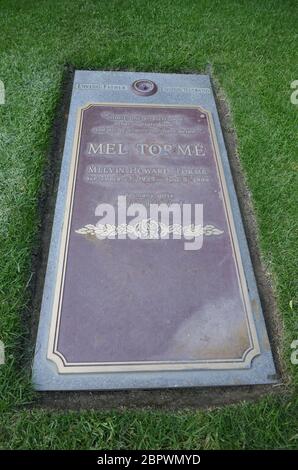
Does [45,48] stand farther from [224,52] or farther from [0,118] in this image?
[224,52]

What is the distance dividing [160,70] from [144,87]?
Result: 406 mm

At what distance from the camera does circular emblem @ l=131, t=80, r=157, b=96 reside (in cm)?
330

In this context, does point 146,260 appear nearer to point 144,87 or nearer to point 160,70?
point 144,87

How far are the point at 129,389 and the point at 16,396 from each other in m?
0.51

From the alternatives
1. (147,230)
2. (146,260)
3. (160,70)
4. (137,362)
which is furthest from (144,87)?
(137,362)

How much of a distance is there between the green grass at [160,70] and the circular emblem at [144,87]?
326 millimetres

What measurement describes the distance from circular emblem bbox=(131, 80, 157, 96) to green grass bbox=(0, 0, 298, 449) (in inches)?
12.8

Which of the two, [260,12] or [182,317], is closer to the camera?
[182,317]

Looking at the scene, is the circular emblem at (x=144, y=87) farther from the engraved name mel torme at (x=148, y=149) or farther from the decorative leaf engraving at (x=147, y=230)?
the decorative leaf engraving at (x=147, y=230)

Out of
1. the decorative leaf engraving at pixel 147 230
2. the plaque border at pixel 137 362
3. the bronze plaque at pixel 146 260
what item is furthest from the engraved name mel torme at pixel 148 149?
the decorative leaf engraving at pixel 147 230

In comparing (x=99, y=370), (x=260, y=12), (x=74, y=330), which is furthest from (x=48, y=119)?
(x=260, y=12)

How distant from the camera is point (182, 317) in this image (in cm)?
222

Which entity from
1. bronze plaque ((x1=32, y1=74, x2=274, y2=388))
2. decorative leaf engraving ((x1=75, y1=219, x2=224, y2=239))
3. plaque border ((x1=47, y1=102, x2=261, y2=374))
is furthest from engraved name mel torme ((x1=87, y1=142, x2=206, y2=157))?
decorative leaf engraving ((x1=75, y1=219, x2=224, y2=239))

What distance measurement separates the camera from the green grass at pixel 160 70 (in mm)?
1926
